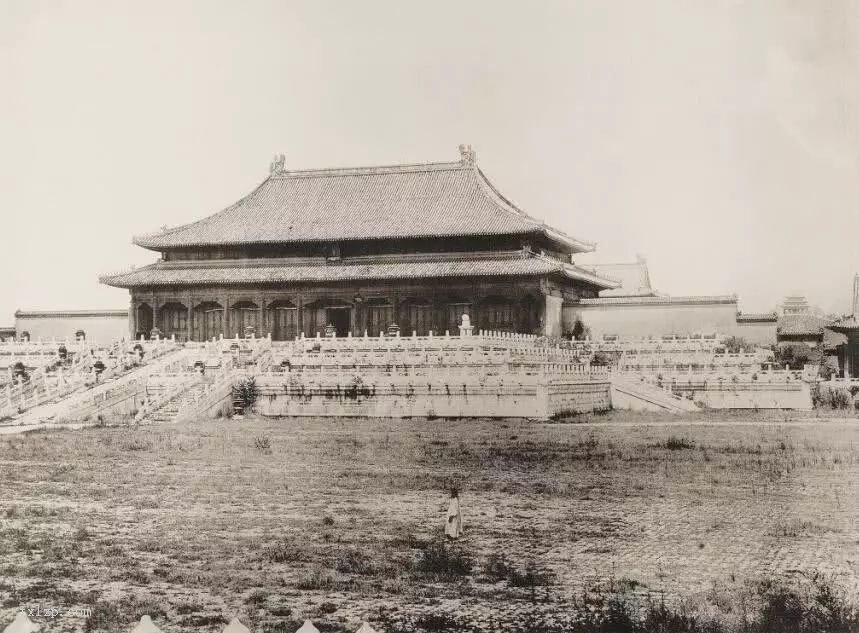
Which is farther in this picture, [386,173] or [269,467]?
[386,173]

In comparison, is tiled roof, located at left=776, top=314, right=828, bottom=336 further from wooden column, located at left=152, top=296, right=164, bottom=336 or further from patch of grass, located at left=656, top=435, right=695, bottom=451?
patch of grass, located at left=656, top=435, right=695, bottom=451

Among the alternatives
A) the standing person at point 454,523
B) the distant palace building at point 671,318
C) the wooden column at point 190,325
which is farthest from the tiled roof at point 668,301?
the standing person at point 454,523

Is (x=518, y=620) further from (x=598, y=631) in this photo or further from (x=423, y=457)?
(x=423, y=457)

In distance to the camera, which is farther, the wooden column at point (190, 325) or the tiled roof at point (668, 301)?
the wooden column at point (190, 325)

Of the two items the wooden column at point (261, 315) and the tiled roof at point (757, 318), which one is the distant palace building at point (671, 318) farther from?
the wooden column at point (261, 315)

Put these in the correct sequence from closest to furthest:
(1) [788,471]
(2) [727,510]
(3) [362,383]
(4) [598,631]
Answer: (4) [598,631] → (2) [727,510] → (1) [788,471] → (3) [362,383]

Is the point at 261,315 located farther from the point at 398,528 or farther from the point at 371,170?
the point at 398,528

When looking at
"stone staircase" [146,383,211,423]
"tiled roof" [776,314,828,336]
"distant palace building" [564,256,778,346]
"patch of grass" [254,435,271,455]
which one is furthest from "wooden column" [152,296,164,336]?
"tiled roof" [776,314,828,336]

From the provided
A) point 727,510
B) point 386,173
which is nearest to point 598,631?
point 727,510
